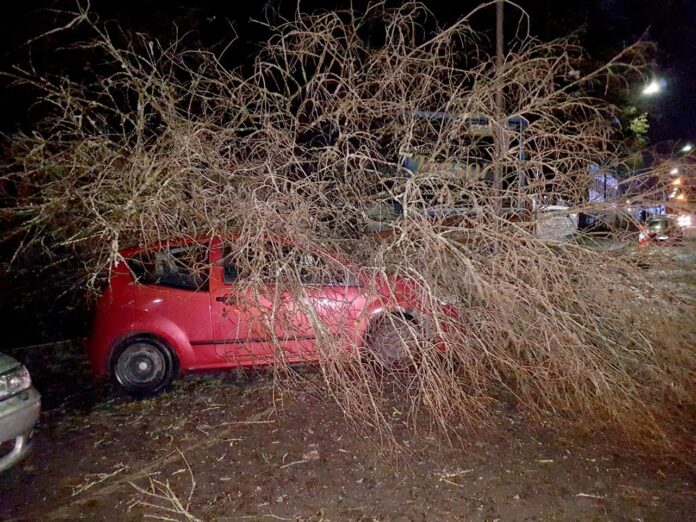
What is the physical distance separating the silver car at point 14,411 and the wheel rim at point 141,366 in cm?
127

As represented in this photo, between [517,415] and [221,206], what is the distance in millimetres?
3268

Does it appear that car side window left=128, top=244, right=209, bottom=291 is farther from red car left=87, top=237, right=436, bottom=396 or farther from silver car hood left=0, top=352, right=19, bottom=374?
silver car hood left=0, top=352, right=19, bottom=374

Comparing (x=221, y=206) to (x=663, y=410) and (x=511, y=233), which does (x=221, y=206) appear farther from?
(x=663, y=410)

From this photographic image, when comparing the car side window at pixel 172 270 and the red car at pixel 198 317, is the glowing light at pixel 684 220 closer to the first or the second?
the red car at pixel 198 317

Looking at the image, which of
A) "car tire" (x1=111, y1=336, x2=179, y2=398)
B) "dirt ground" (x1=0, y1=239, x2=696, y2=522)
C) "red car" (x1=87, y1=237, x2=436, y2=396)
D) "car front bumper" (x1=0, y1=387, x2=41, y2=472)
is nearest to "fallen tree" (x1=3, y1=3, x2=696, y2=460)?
"red car" (x1=87, y1=237, x2=436, y2=396)

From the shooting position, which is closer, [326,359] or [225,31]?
[326,359]

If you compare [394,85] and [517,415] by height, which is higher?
[394,85]

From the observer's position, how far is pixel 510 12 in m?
11.9

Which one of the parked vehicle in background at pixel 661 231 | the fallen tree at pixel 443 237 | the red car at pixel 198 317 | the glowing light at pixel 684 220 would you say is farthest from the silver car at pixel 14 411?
the glowing light at pixel 684 220

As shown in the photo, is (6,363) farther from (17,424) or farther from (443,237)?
(443,237)

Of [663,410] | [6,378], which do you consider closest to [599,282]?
[663,410]

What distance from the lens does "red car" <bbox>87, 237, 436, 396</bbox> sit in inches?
186

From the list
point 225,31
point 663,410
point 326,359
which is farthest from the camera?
point 225,31

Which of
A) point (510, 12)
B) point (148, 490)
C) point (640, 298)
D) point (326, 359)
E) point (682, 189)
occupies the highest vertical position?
point (510, 12)
